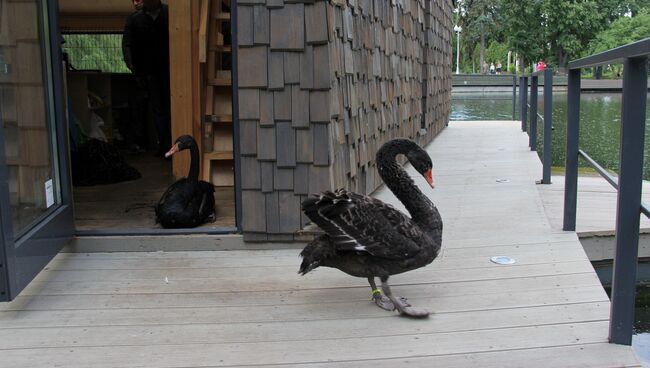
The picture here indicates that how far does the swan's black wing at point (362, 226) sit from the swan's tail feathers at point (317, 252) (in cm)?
6

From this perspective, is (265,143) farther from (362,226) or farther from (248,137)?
(362,226)

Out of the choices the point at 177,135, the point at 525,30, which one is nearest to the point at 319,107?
the point at 177,135

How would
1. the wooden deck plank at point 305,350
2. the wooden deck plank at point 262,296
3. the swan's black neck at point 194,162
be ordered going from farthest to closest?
the swan's black neck at point 194,162 → the wooden deck plank at point 262,296 → the wooden deck plank at point 305,350

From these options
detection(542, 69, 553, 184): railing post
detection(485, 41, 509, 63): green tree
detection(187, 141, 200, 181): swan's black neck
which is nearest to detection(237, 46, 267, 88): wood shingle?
detection(187, 141, 200, 181): swan's black neck

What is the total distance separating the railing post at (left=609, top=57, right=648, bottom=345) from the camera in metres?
2.38

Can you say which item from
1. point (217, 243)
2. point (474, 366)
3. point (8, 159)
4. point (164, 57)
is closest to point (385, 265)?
point (474, 366)

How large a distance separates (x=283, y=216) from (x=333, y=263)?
1029mm

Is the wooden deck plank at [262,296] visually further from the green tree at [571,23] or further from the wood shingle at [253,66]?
the green tree at [571,23]

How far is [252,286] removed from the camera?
132 inches

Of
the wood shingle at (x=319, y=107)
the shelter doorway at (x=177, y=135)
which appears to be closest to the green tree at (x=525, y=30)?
the shelter doorway at (x=177, y=135)

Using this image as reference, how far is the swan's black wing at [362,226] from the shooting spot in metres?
2.80

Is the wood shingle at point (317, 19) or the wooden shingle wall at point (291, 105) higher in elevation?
the wood shingle at point (317, 19)

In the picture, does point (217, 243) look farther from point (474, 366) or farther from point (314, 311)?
point (474, 366)

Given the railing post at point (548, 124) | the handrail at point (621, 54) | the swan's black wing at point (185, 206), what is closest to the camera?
the handrail at point (621, 54)
